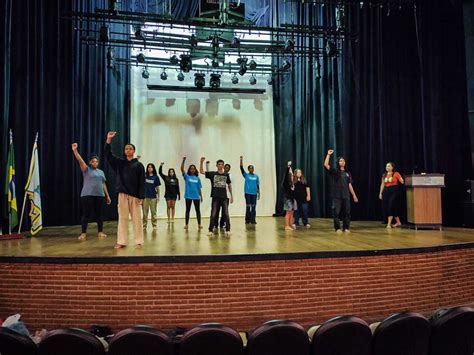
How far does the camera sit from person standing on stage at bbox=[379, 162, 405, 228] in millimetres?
8672

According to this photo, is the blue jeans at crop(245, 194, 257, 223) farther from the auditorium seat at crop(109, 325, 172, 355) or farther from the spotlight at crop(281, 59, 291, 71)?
the auditorium seat at crop(109, 325, 172, 355)

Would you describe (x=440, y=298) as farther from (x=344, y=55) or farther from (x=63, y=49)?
(x=63, y=49)

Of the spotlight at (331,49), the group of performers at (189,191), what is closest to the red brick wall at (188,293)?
the group of performers at (189,191)

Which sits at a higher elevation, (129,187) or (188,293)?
(129,187)

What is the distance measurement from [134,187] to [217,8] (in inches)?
256

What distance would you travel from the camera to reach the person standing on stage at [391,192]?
8672 mm

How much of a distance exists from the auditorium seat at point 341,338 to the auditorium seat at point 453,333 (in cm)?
44

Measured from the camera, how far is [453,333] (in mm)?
2262

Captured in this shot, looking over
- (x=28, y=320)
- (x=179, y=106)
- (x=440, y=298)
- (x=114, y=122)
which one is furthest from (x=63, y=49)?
(x=440, y=298)

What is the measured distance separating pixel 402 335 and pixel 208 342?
3.52 feet

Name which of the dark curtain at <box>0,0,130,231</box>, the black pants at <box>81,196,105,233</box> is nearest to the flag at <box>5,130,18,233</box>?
the dark curtain at <box>0,0,130,231</box>

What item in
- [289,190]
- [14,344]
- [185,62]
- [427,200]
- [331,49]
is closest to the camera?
[14,344]

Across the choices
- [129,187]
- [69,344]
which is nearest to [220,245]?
[129,187]

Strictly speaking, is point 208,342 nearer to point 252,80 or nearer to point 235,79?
point 235,79
